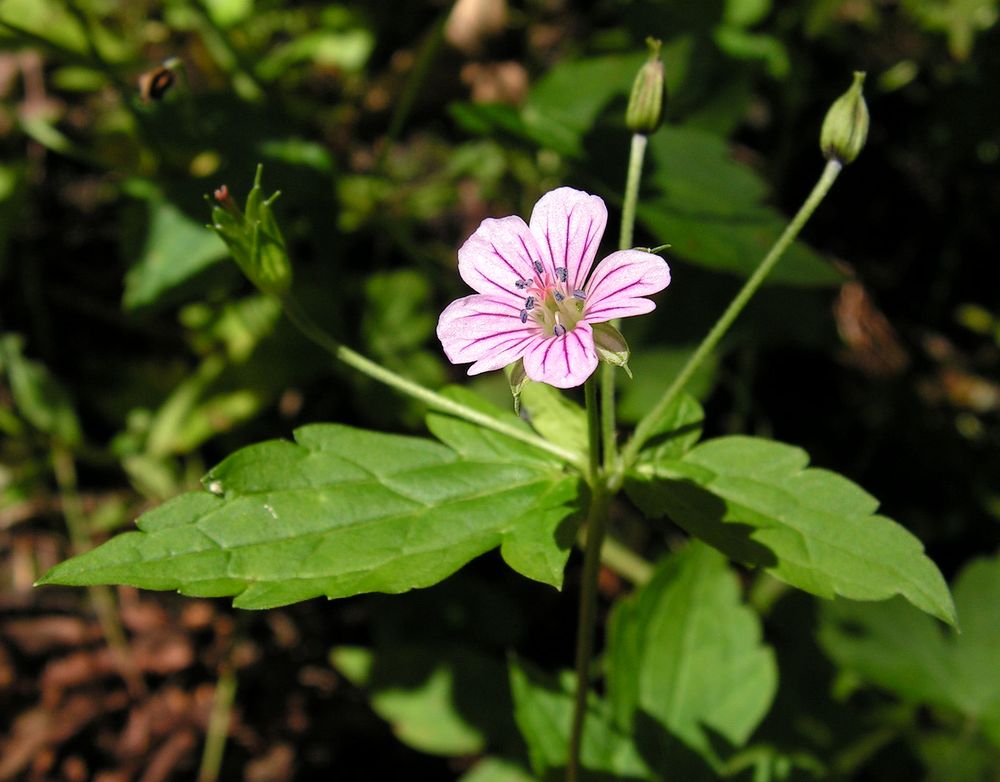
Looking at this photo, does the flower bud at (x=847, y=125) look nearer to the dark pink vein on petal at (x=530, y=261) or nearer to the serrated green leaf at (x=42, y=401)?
the dark pink vein on petal at (x=530, y=261)

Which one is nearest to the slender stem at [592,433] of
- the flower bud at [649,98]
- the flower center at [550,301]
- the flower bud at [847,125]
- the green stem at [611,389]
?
the green stem at [611,389]

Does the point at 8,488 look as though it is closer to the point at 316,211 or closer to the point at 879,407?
the point at 316,211

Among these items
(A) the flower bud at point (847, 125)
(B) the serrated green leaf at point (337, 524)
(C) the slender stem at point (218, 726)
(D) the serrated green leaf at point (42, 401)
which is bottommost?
(C) the slender stem at point (218, 726)

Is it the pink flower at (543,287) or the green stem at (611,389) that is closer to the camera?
the pink flower at (543,287)

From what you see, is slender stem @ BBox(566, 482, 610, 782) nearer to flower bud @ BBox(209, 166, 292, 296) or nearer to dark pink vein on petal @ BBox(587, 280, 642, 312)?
dark pink vein on petal @ BBox(587, 280, 642, 312)

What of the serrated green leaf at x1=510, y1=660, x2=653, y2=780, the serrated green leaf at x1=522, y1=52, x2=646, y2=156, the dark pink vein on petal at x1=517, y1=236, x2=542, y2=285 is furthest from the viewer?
the serrated green leaf at x1=522, y1=52, x2=646, y2=156

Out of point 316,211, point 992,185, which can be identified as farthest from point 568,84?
point 992,185

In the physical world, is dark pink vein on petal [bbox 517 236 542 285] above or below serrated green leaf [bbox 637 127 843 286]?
above

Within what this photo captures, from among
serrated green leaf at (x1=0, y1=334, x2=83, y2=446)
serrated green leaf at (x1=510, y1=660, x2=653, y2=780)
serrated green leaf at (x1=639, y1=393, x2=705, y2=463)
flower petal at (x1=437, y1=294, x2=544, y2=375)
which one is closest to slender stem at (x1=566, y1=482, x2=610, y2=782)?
serrated green leaf at (x1=639, y1=393, x2=705, y2=463)
